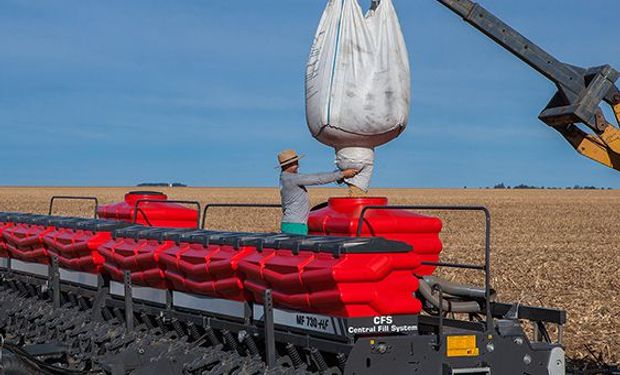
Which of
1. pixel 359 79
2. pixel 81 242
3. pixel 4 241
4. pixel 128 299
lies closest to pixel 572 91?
pixel 359 79

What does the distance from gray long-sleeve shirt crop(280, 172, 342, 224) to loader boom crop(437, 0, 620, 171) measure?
83.8 inches

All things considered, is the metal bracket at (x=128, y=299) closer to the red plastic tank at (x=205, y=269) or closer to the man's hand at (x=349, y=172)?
the red plastic tank at (x=205, y=269)

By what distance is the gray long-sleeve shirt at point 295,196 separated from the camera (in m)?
8.51

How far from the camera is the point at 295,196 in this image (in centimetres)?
864

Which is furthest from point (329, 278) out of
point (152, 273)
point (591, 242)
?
point (591, 242)

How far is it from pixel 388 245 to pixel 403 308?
1.64 ft

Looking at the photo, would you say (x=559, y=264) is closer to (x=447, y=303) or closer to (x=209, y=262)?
(x=447, y=303)

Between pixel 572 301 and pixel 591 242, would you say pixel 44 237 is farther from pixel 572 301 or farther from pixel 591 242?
pixel 591 242

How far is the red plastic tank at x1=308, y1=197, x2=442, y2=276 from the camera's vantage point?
7.70 meters

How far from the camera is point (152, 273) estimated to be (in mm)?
9297

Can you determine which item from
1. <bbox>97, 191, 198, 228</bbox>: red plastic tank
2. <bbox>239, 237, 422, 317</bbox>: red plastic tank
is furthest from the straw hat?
<bbox>97, 191, 198, 228</bbox>: red plastic tank

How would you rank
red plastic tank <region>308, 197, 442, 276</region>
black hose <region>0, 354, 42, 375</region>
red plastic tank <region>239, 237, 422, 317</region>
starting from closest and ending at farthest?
red plastic tank <region>239, 237, 422, 317</region> < black hose <region>0, 354, 42, 375</region> < red plastic tank <region>308, 197, 442, 276</region>

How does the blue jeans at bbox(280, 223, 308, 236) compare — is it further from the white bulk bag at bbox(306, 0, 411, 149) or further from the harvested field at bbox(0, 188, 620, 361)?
the harvested field at bbox(0, 188, 620, 361)

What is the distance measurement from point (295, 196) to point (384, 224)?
1.28 meters
